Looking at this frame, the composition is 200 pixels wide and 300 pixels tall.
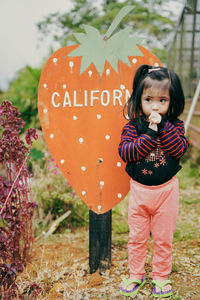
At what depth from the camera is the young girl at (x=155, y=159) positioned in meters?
1.83

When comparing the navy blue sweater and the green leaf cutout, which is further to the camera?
the green leaf cutout

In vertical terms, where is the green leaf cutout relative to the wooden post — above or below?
above

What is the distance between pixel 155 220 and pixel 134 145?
490 millimetres

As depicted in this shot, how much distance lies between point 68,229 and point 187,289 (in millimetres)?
1462

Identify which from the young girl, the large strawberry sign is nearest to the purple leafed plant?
the large strawberry sign

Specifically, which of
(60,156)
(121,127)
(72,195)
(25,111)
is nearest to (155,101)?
(121,127)

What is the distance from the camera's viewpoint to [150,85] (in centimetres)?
183

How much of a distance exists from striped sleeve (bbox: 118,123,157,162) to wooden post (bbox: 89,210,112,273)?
21.8 inches

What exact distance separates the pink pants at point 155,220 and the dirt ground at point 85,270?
202 mm

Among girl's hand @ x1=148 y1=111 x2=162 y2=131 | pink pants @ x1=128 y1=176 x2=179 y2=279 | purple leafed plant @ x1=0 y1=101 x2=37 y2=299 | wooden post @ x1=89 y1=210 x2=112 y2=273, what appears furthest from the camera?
wooden post @ x1=89 y1=210 x2=112 y2=273

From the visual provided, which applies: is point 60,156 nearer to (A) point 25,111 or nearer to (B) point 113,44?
(B) point 113,44

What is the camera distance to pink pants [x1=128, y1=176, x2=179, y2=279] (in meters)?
1.91

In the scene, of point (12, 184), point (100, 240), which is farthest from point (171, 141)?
point (12, 184)

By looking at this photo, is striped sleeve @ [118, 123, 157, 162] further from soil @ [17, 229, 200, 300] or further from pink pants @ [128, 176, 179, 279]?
soil @ [17, 229, 200, 300]
